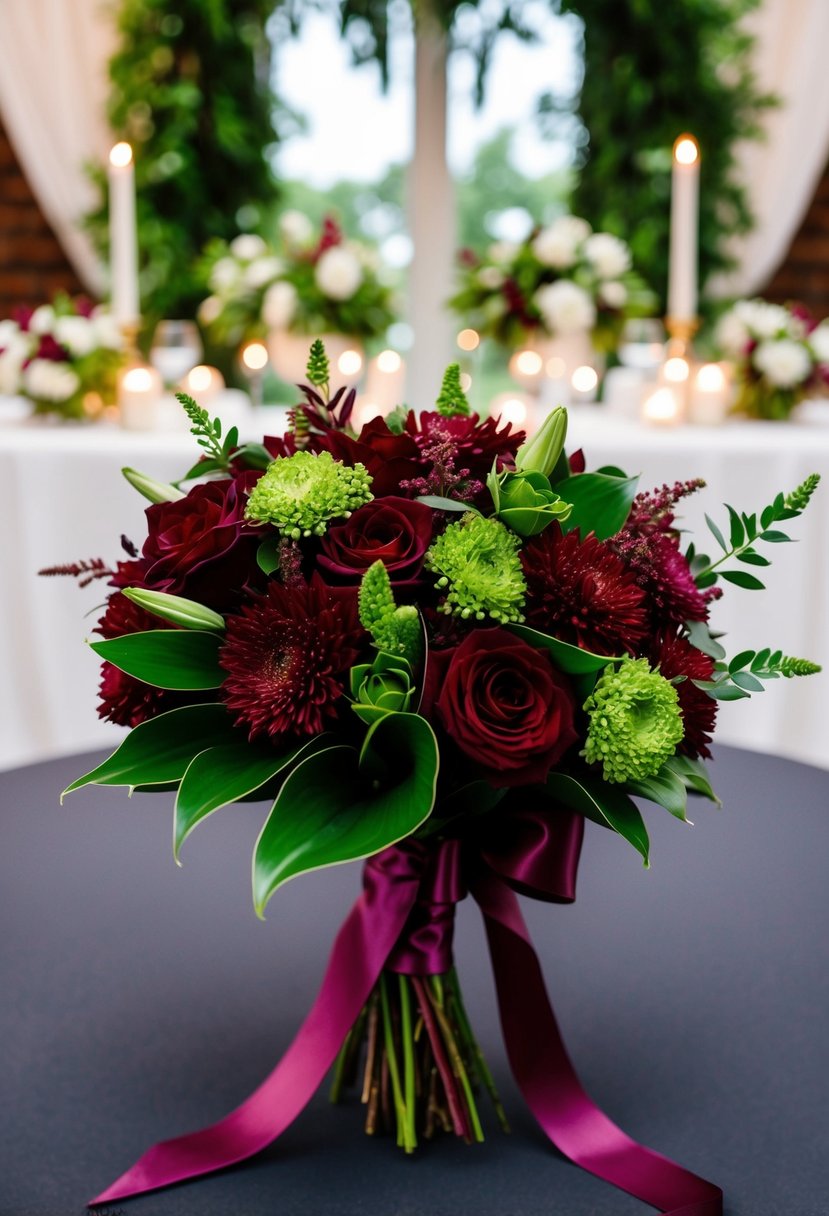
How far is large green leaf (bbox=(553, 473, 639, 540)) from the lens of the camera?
70cm

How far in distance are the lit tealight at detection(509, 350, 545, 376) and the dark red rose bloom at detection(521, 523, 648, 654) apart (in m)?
2.19

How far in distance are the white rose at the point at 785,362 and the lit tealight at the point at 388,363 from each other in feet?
2.65

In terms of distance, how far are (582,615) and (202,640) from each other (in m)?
0.18

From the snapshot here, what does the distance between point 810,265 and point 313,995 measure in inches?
168

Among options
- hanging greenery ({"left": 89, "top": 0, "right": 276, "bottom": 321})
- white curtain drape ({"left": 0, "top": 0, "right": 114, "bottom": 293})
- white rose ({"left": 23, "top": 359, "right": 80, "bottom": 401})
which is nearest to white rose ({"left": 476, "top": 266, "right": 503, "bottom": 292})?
white rose ({"left": 23, "top": 359, "right": 80, "bottom": 401})

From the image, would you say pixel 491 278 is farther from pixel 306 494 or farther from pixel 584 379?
pixel 306 494

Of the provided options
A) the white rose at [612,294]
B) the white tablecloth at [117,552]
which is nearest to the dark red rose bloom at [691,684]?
the white tablecloth at [117,552]

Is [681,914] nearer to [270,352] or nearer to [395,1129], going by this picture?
[395,1129]

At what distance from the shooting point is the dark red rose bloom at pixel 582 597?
2.00 ft

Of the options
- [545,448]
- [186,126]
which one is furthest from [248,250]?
[545,448]

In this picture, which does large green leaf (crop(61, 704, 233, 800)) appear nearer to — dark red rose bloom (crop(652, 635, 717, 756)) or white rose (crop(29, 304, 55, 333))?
dark red rose bloom (crop(652, 635, 717, 756))

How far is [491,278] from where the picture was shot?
2.77 meters

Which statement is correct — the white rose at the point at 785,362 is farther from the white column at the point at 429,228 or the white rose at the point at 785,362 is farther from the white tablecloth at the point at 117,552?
the white column at the point at 429,228

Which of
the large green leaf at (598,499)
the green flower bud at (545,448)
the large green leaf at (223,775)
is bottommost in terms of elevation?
the large green leaf at (223,775)
